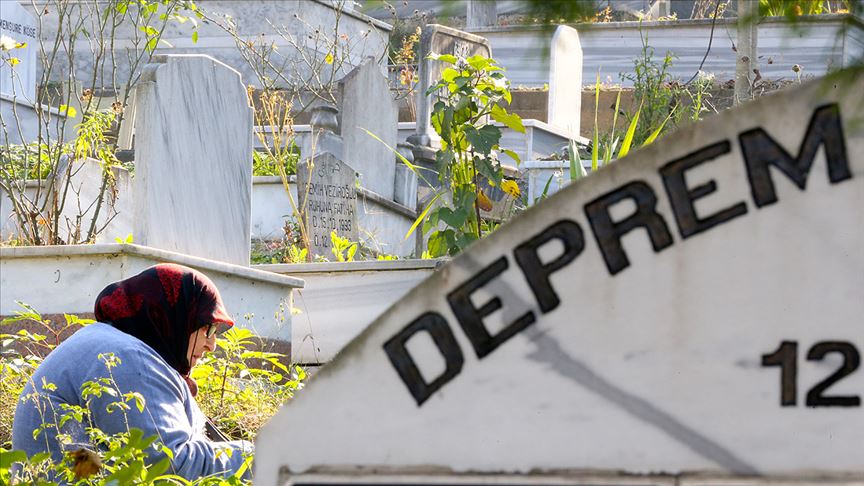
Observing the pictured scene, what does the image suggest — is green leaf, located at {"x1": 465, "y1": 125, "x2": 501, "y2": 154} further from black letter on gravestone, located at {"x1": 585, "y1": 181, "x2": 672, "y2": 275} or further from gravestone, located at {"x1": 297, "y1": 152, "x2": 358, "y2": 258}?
black letter on gravestone, located at {"x1": 585, "y1": 181, "x2": 672, "y2": 275}

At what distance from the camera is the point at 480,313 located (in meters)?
1.78

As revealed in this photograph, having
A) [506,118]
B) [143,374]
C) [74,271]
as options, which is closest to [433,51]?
[506,118]

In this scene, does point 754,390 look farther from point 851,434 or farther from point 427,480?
point 427,480

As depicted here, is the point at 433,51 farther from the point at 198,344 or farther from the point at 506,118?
the point at 198,344

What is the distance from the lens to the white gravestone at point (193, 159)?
5.56 metres

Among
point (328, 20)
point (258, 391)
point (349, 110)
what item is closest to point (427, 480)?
point (258, 391)

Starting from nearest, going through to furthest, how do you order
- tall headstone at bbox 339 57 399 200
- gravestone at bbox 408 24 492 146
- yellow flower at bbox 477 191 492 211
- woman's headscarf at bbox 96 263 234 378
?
woman's headscarf at bbox 96 263 234 378 < yellow flower at bbox 477 191 492 211 < tall headstone at bbox 339 57 399 200 < gravestone at bbox 408 24 492 146

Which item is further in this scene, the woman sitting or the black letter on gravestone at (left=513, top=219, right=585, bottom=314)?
the woman sitting

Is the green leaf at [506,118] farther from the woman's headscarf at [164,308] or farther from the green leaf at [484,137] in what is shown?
the woman's headscarf at [164,308]

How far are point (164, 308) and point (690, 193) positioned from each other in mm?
2261

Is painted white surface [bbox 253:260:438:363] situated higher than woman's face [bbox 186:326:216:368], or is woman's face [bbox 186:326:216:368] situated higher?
woman's face [bbox 186:326:216:368]

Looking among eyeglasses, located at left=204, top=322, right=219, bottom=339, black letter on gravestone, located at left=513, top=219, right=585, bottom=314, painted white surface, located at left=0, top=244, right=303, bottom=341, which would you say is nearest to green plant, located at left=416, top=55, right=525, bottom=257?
painted white surface, located at left=0, top=244, right=303, bottom=341

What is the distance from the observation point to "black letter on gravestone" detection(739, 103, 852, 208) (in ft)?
5.68

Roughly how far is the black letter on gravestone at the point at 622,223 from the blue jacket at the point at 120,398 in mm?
1794
